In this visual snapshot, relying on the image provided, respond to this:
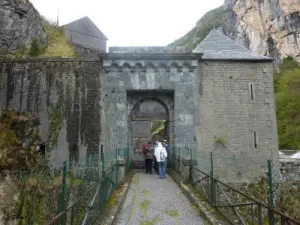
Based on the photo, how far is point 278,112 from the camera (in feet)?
122

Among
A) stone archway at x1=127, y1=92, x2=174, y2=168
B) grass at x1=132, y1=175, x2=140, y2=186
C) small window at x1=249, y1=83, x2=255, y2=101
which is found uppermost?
small window at x1=249, y1=83, x2=255, y2=101

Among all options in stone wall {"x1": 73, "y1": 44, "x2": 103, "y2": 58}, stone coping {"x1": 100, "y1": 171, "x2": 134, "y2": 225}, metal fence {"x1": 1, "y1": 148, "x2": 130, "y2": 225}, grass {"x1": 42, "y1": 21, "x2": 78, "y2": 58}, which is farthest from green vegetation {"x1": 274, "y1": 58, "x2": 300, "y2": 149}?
metal fence {"x1": 1, "y1": 148, "x2": 130, "y2": 225}

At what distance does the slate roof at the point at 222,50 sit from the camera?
14527 millimetres

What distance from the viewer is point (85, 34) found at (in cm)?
2688

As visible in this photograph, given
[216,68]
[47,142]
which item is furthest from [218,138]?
[47,142]

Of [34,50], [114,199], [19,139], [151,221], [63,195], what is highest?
[34,50]

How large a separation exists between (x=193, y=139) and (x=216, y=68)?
386cm

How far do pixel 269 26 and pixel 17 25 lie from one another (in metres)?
32.8

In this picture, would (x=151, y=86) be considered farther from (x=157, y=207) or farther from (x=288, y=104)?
(x=288, y=104)

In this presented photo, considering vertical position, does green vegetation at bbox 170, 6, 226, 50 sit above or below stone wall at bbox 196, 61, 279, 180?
above

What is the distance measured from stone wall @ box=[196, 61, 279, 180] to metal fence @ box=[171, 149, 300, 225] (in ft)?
5.06

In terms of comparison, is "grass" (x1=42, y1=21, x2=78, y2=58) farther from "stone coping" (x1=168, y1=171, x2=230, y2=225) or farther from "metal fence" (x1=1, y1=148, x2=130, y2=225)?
"stone coping" (x1=168, y1=171, x2=230, y2=225)

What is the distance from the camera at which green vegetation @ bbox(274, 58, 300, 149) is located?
33.9 m

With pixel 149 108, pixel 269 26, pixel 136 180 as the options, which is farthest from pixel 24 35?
pixel 269 26
